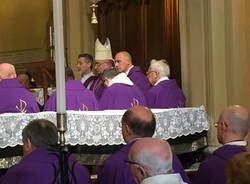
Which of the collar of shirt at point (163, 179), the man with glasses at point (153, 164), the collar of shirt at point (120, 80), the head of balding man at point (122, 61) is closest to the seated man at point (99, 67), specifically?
the head of balding man at point (122, 61)

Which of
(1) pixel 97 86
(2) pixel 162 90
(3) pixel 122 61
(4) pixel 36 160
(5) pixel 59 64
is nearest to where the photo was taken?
(5) pixel 59 64

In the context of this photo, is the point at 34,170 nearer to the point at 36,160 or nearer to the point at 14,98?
the point at 36,160

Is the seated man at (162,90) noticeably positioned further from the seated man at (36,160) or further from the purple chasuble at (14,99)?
the seated man at (36,160)

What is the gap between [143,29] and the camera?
10.6 meters

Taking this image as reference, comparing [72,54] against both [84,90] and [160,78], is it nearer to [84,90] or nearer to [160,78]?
[160,78]

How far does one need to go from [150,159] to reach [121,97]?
4.78m

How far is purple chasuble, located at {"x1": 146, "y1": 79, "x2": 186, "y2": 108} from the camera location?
8.47m

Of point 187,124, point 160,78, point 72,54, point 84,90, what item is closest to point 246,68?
point 160,78

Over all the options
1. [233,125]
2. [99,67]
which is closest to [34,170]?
[233,125]

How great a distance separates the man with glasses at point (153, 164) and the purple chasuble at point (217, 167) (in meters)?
1.21

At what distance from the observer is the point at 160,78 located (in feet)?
28.3

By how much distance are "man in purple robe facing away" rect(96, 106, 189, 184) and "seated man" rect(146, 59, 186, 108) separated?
175 inches

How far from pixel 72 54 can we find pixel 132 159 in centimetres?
956

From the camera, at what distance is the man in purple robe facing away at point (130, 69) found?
8.69 m
